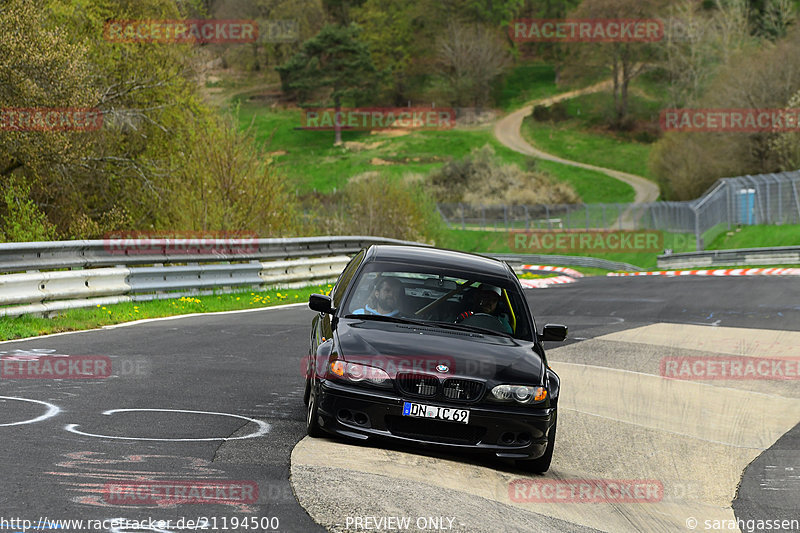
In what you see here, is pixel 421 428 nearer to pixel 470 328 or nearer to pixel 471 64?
pixel 470 328

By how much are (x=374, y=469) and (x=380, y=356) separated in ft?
3.23

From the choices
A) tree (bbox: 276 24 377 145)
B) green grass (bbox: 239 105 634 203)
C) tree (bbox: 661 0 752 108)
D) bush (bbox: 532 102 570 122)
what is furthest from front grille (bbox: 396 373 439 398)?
bush (bbox: 532 102 570 122)

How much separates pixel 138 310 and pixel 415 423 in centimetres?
944

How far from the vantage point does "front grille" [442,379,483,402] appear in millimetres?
7227

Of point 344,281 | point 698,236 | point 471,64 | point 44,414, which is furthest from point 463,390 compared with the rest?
Answer: point 471,64

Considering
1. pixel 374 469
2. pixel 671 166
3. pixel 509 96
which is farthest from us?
pixel 509 96

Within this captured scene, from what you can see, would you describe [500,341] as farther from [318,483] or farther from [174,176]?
[174,176]

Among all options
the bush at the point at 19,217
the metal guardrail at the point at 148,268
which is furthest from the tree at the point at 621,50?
the bush at the point at 19,217

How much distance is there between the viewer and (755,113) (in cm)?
6431

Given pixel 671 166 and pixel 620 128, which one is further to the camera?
pixel 620 128

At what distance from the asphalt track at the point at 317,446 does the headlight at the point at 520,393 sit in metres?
0.53

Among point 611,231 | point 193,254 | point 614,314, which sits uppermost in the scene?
point 193,254

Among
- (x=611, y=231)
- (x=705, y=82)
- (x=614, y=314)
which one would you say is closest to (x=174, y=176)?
(x=614, y=314)

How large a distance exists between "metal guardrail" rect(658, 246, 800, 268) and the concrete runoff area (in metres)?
22.9
